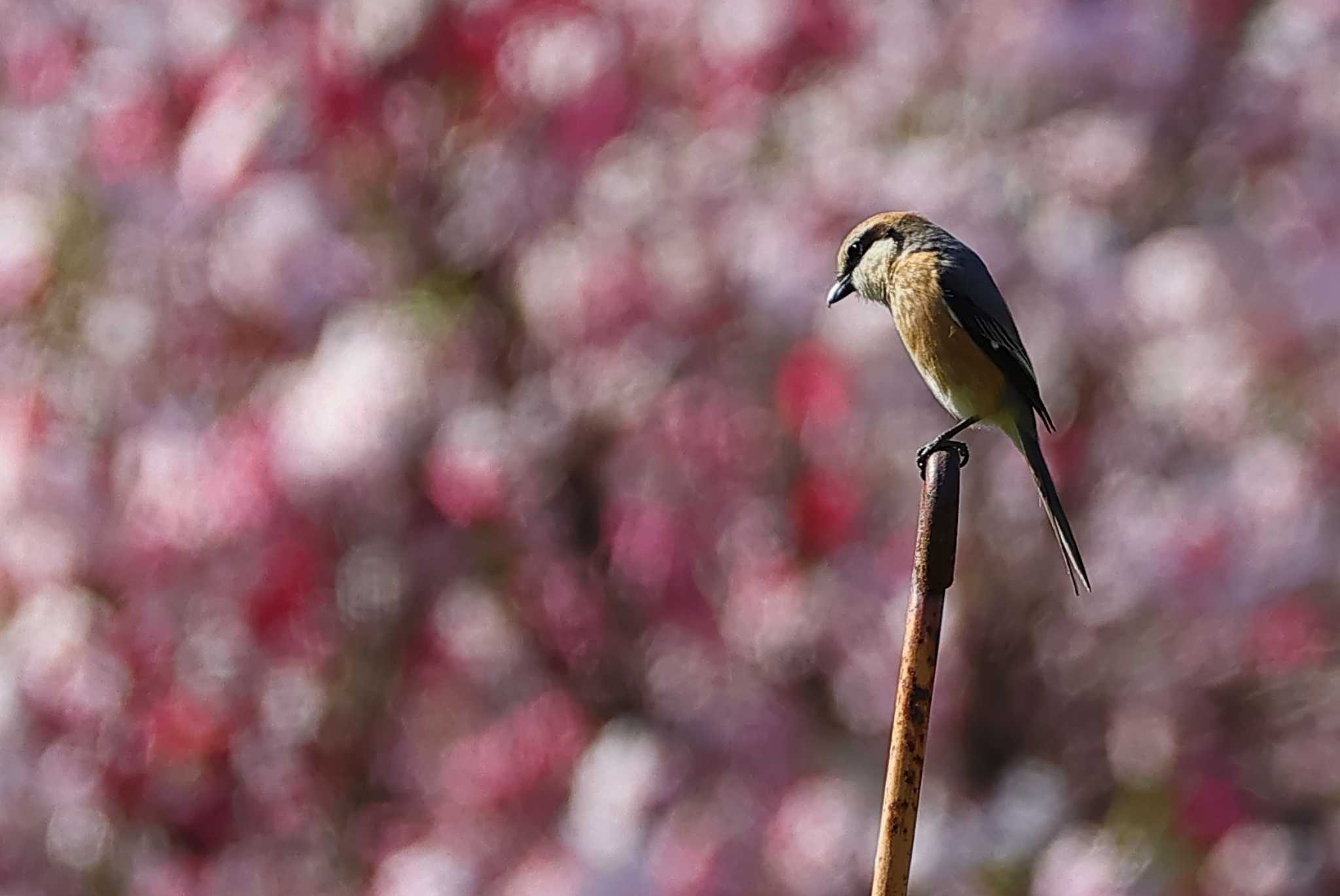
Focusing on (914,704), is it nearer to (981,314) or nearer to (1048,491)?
(1048,491)

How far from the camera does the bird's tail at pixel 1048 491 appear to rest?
3.54 feet

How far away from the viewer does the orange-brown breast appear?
161 cm

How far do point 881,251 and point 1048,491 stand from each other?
0.39 meters

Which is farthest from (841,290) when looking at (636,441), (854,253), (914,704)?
(636,441)

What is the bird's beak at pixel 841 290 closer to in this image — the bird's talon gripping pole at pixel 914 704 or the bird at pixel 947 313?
the bird at pixel 947 313

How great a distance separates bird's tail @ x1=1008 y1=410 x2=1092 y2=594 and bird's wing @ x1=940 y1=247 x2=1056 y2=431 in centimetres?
4

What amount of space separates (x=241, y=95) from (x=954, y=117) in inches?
51.7

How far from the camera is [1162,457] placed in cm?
314

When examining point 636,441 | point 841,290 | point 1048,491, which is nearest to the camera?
point 1048,491

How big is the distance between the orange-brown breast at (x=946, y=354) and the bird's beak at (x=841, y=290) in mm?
45

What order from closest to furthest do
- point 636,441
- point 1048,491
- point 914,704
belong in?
1. point 914,704
2. point 1048,491
3. point 636,441

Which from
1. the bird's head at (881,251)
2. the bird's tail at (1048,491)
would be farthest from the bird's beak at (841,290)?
the bird's tail at (1048,491)

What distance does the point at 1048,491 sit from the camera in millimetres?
1314

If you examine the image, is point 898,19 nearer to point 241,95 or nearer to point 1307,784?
point 241,95
